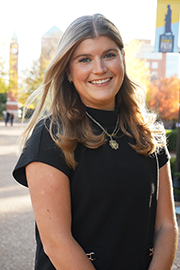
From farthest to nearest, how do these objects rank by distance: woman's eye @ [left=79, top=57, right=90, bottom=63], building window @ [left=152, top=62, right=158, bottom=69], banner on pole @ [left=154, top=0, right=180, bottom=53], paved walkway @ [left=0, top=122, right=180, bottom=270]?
1. building window @ [left=152, top=62, right=158, bottom=69]
2. banner on pole @ [left=154, top=0, right=180, bottom=53]
3. paved walkway @ [left=0, top=122, right=180, bottom=270]
4. woman's eye @ [left=79, top=57, right=90, bottom=63]

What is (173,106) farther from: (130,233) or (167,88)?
(130,233)

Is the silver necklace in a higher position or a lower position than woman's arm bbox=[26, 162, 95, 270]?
higher

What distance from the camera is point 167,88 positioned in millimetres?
Answer: 42875

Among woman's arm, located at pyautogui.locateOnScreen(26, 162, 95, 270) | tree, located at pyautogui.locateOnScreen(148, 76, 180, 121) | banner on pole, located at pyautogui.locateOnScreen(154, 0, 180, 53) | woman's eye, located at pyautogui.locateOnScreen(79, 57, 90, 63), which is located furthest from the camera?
tree, located at pyautogui.locateOnScreen(148, 76, 180, 121)

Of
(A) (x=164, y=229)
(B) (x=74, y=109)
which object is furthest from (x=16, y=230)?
(B) (x=74, y=109)

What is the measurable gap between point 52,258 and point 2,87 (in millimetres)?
26326

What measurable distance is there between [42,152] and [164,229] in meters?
0.85

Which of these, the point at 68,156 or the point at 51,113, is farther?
the point at 51,113

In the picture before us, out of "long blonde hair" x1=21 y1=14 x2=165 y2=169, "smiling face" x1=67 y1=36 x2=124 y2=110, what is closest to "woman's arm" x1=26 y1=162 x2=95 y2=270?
"long blonde hair" x1=21 y1=14 x2=165 y2=169

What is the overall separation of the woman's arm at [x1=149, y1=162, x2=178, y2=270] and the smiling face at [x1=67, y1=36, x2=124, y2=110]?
22.2 inches

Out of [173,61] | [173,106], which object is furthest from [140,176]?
[173,61]

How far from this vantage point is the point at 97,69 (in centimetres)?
179

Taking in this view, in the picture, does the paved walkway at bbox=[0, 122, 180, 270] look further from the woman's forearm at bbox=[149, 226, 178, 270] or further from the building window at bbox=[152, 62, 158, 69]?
the building window at bbox=[152, 62, 158, 69]

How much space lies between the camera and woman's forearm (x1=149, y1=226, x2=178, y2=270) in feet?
5.80
